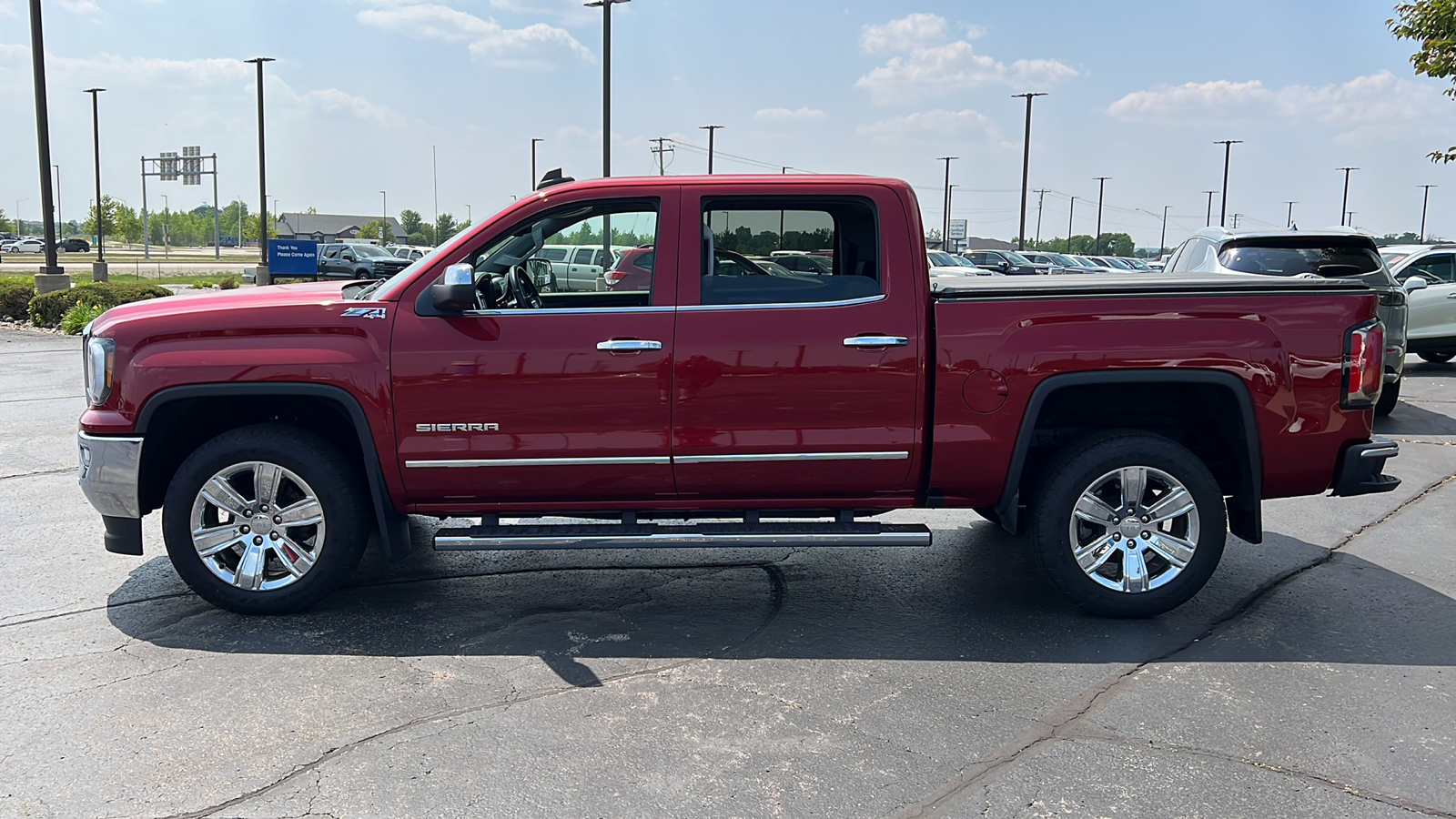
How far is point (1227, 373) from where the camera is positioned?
16.4ft

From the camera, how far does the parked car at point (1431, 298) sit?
15.3m

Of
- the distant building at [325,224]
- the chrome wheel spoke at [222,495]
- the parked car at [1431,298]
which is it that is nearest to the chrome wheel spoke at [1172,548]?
the chrome wheel spoke at [222,495]

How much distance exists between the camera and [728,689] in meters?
4.36

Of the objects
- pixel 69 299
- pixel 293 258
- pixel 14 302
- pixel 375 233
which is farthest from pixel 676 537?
pixel 375 233

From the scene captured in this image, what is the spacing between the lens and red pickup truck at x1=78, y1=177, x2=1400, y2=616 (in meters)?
4.95

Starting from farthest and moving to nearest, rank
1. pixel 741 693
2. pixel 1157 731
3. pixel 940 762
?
pixel 741 693 → pixel 1157 731 → pixel 940 762

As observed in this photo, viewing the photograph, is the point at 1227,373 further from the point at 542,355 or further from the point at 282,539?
the point at 282,539

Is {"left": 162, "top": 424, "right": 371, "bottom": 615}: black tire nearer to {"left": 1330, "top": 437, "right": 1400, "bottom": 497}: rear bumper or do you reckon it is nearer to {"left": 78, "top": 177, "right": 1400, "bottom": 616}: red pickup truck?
{"left": 78, "top": 177, "right": 1400, "bottom": 616}: red pickup truck

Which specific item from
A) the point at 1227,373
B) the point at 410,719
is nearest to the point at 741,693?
the point at 410,719

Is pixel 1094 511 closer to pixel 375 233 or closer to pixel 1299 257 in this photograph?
pixel 1299 257

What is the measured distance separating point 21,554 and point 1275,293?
643 centimetres

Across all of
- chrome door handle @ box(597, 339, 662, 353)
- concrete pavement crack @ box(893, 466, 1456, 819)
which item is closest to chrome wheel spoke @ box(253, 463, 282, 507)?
chrome door handle @ box(597, 339, 662, 353)

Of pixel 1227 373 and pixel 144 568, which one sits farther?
pixel 144 568

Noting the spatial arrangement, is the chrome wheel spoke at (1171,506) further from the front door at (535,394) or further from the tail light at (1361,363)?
the front door at (535,394)
